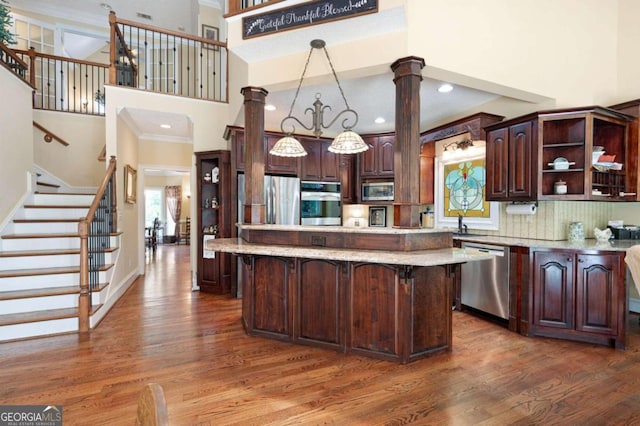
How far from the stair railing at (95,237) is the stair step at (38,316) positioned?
0.15m

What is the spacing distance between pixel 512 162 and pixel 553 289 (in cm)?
138

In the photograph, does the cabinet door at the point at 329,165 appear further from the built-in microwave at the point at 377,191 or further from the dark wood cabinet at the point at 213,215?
the dark wood cabinet at the point at 213,215

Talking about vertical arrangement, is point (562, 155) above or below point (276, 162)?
below

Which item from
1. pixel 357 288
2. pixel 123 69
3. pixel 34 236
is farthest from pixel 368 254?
pixel 123 69

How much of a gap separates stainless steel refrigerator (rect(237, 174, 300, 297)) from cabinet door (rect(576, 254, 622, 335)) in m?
3.53

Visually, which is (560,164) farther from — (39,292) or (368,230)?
(39,292)

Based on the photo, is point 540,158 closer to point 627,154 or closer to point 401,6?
point 627,154

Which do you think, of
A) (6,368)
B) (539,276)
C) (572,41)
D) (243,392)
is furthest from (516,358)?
(6,368)

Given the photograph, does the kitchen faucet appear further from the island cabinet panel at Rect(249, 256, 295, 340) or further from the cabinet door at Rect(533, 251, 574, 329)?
the island cabinet panel at Rect(249, 256, 295, 340)

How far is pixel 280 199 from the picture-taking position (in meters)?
5.00

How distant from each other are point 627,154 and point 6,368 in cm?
612

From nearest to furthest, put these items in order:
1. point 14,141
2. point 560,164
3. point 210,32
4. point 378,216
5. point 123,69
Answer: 1. point 560,164
2. point 14,141
3. point 123,69
4. point 378,216
5. point 210,32

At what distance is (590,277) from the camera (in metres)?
3.05

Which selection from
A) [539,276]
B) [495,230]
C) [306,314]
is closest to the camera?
[306,314]
